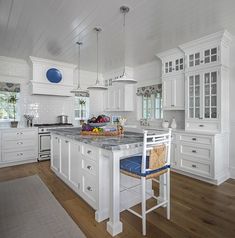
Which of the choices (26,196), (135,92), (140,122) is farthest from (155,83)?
(26,196)

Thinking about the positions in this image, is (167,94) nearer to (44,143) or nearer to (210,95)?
(210,95)

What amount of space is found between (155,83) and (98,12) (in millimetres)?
2679

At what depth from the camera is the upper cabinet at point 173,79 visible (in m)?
3.74

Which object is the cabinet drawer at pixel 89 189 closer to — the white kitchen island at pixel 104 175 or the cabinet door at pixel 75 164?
the white kitchen island at pixel 104 175

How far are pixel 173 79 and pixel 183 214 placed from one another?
270 centimetres

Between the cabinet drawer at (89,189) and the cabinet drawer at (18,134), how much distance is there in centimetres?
263

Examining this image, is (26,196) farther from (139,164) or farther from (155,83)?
(155,83)

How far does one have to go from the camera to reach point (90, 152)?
7.09 ft

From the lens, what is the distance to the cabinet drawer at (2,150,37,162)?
403 cm

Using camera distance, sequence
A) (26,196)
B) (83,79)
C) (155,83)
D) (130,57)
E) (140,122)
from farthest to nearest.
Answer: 1. (83,79)
2. (140,122)
3. (155,83)
4. (130,57)
5. (26,196)

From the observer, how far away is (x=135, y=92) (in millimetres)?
5320

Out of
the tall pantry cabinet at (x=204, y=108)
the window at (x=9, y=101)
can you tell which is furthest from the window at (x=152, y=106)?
the window at (x=9, y=101)

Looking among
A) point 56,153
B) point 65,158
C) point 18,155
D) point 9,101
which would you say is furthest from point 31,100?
point 65,158

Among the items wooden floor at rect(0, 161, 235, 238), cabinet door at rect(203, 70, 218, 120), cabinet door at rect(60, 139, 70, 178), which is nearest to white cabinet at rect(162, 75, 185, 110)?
cabinet door at rect(203, 70, 218, 120)
